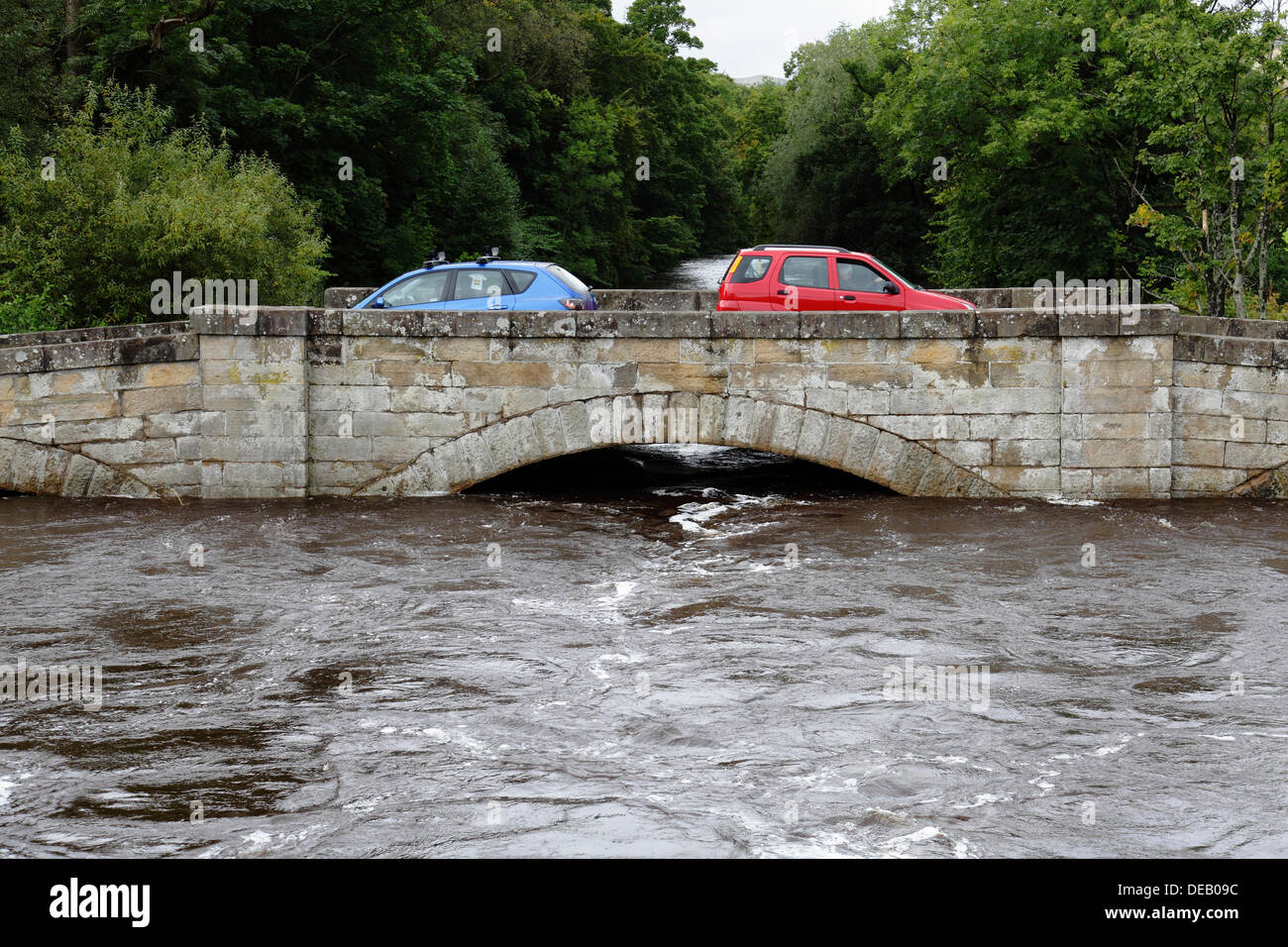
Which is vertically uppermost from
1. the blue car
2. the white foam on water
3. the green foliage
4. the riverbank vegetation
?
the riverbank vegetation

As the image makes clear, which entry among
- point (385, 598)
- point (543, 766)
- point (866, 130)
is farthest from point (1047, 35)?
point (543, 766)

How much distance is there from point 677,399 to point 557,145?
40718 mm

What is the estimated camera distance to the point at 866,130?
50719mm

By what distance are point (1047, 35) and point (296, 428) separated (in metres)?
25.9

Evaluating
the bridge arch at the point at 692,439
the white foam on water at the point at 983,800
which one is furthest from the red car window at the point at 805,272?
the white foam on water at the point at 983,800

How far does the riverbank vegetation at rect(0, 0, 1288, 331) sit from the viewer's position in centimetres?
1838

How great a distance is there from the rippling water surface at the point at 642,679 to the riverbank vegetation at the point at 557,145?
649cm

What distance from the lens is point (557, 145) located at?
171ft

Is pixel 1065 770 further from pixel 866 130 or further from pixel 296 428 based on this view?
pixel 866 130

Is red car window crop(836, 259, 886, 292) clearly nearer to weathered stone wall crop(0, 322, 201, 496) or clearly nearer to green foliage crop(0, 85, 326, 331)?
weathered stone wall crop(0, 322, 201, 496)

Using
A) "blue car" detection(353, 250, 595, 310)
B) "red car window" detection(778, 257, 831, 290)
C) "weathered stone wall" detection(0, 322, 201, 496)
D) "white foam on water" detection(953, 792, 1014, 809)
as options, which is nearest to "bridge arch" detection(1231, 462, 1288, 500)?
"red car window" detection(778, 257, 831, 290)

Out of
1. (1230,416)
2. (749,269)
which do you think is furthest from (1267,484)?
(749,269)

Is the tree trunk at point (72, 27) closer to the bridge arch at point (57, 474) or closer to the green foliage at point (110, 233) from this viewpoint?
the green foliage at point (110, 233)

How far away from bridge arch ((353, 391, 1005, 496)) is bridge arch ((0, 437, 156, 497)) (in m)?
2.73
